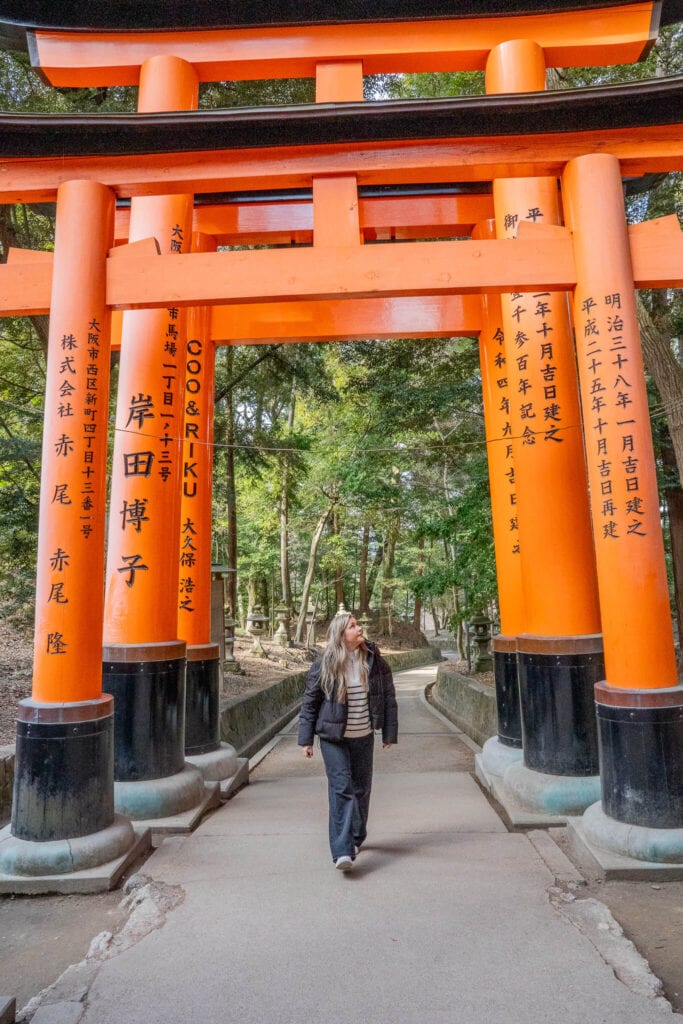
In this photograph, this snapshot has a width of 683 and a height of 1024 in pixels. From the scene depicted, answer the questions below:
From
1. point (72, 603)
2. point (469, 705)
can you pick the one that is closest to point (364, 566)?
point (469, 705)

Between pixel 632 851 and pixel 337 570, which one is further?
pixel 337 570

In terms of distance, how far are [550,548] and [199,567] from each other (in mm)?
3343

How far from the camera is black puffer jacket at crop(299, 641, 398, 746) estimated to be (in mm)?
3783

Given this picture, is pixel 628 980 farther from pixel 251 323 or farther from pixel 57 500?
pixel 251 323

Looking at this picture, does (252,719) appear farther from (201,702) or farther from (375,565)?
(375,565)

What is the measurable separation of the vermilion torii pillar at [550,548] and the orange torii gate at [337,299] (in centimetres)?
2

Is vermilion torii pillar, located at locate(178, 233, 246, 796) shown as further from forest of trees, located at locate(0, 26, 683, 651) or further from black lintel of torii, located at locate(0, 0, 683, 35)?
black lintel of torii, located at locate(0, 0, 683, 35)

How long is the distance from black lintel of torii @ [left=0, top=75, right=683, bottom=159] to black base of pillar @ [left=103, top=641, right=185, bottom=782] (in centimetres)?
364

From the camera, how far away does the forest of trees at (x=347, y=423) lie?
28.3 feet

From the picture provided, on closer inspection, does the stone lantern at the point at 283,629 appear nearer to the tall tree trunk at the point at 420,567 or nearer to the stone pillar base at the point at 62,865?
the tall tree trunk at the point at 420,567

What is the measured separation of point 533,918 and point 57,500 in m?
3.61

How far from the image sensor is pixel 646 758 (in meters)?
3.74

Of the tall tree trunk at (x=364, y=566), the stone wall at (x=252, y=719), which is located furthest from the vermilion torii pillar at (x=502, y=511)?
the tall tree trunk at (x=364, y=566)

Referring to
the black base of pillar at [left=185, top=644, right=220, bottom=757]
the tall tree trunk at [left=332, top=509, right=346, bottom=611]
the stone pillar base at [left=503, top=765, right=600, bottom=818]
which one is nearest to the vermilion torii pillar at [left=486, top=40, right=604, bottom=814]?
the stone pillar base at [left=503, top=765, right=600, bottom=818]
